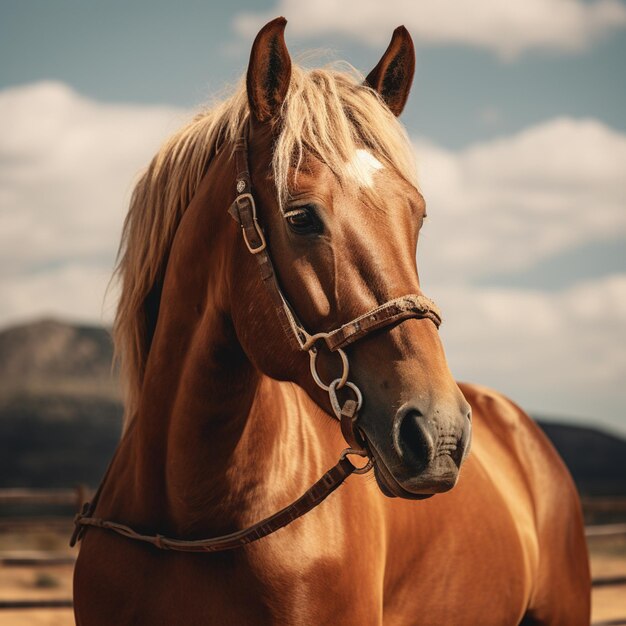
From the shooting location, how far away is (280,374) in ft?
7.66

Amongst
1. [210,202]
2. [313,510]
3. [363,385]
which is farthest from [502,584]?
[210,202]

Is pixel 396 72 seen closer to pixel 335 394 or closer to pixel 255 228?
pixel 255 228

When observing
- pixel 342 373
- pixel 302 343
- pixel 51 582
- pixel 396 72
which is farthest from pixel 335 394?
pixel 51 582

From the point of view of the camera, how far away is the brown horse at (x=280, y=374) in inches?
82.5

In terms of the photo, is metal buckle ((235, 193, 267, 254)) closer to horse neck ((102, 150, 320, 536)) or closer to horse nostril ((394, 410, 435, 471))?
horse neck ((102, 150, 320, 536))

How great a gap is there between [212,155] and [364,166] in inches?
28.7

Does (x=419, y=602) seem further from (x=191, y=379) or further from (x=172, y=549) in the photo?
(x=191, y=379)

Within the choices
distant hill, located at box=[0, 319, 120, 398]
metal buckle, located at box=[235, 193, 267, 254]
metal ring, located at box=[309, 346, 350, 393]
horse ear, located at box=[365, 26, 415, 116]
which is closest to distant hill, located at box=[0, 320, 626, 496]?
distant hill, located at box=[0, 319, 120, 398]

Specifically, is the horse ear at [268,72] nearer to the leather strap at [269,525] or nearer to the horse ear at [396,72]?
the horse ear at [396,72]

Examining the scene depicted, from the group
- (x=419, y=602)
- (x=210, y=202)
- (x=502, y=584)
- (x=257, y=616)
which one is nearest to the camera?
(x=257, y=616)

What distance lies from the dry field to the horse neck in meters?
6.94

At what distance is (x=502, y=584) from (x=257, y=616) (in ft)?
5.29

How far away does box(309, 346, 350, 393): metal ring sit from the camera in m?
2.12

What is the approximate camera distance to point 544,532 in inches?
168
